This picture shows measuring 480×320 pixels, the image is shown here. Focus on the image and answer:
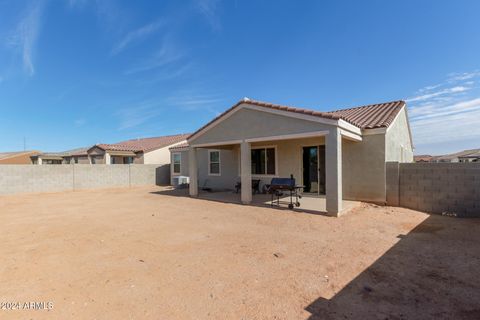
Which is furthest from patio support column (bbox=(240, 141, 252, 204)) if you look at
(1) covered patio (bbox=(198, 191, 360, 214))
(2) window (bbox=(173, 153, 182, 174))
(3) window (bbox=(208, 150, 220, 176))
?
(2) window (bbox=(173, 153, 182, 174))

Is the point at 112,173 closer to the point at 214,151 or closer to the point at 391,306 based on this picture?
the point at 214,151

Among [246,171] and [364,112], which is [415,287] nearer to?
[246,171]

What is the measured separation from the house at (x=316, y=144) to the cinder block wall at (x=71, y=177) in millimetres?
8615

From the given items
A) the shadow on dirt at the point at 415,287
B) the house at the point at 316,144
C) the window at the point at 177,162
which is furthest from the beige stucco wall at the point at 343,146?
the window at the point at 177,162

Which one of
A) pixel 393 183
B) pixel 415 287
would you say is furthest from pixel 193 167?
pixel 415 287

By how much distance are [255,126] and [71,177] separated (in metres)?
14.2

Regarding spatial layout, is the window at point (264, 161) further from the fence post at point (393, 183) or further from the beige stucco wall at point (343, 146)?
the fence post at point (393, 183)

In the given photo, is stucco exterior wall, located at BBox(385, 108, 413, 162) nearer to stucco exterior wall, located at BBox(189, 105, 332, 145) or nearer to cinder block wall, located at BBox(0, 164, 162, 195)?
stucco exterior wall, located at BBox(189, 105, 332, 145)

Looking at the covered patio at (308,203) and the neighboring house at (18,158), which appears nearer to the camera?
the covered patio at (308,203)

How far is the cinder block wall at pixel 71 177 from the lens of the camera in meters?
14.5

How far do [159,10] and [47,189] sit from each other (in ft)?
43.3

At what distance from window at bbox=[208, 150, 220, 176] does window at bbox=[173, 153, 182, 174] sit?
429cm

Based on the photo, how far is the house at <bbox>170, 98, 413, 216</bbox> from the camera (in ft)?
26.2

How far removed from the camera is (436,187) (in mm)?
8227
